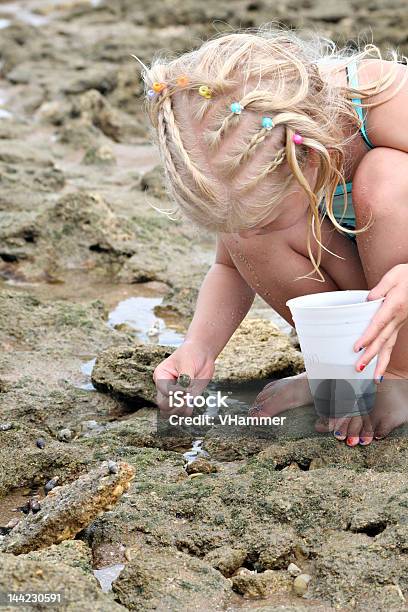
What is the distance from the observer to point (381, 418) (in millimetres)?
2391

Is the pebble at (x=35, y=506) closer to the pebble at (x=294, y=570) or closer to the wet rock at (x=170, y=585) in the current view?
the wet rock at (x=170, y=585)

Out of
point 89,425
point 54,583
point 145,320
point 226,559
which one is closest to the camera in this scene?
point 54,583

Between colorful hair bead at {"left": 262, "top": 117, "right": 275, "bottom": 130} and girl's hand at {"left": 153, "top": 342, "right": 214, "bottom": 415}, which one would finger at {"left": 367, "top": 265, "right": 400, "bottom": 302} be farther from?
girl's hand at {"left": 153, "top": 342, "right": 214, "bottom": 415}

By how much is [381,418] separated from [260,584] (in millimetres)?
674

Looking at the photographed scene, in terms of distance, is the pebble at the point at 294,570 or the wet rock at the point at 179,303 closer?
the pebble at the point at 294,570

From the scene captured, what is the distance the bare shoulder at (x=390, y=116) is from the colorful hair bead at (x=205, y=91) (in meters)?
0.45

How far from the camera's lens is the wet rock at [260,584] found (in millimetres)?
1849

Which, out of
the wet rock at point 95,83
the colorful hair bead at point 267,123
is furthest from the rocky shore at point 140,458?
the wet rock at point 95,83

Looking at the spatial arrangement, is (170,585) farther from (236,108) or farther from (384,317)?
(236,108)

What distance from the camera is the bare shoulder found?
2367 mm

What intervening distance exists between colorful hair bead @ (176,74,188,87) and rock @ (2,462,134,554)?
834mm

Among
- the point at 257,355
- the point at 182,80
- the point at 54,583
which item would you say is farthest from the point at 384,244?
the point at 54,583

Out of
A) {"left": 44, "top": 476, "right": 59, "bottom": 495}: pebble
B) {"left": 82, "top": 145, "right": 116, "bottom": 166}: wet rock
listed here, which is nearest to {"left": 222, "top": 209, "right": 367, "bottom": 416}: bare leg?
{"left": 44, "top": 476, "right": 59, "bottom": 495}: pebble

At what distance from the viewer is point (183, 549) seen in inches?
78.0
